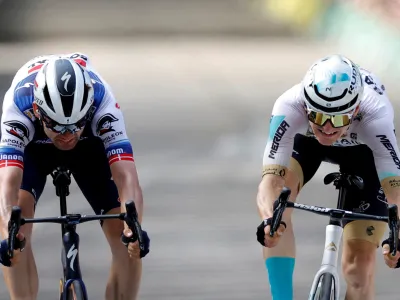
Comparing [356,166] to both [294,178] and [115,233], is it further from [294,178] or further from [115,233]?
[115,233]

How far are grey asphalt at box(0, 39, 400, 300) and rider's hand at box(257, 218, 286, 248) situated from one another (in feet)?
7.73

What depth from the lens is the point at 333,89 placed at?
6.38 meters

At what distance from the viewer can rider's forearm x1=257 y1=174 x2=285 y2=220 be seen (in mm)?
6582

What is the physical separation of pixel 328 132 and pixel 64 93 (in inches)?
53.3

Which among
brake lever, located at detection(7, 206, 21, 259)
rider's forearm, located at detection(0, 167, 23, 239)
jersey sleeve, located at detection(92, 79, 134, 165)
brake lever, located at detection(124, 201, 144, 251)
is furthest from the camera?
jersey sleeve, located at detection(92, 79, 134, 165)

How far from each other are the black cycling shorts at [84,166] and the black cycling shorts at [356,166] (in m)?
1.08

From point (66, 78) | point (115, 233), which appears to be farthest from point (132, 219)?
point (115, 233)

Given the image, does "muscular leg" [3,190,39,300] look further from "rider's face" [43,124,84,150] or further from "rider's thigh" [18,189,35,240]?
"rider's face" [43,124,84,150]

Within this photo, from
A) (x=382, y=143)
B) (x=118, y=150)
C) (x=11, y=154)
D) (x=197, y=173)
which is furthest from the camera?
(x=197, y=173)

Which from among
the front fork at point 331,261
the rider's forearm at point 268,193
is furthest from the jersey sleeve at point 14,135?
the front fork at point 331,261

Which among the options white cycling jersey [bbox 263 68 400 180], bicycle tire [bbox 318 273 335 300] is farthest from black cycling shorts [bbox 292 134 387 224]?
bicycle tire [bbox 318 273 335 300]

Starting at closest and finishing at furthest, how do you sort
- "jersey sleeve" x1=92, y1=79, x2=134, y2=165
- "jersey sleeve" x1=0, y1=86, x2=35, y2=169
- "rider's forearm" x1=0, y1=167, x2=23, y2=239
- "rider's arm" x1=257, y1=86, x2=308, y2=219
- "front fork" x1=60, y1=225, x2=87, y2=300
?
1. "front fork" x1=60, y1=225, x2=87, y2=300
2. "rider's forearm" x1=0, y1=167, x2=23, y2=239
3. "jersey sleeve" x1=0, y1=86, x2=35, y2=169
4. "jersey sleeve" x1=92, y1=79, x2=134, y2=165
5. "rider's arm" x1=257, y1=86, x2=308, y2=219

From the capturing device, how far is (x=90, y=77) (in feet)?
22.7

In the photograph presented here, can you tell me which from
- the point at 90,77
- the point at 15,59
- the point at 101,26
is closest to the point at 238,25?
the point at 101,26
